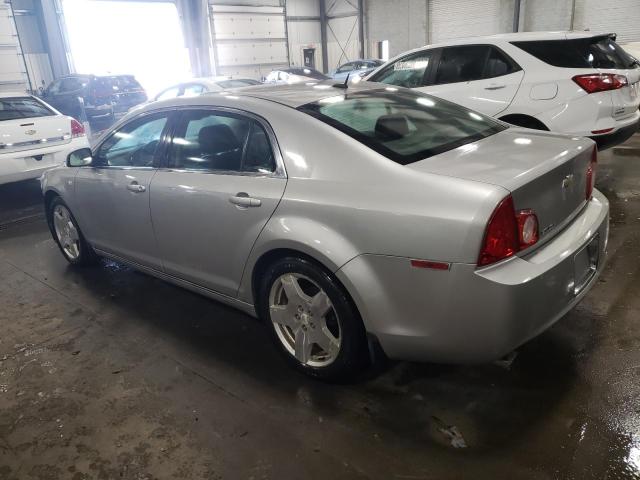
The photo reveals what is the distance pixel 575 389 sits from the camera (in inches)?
92.1

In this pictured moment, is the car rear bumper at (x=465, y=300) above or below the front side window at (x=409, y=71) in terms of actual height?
below

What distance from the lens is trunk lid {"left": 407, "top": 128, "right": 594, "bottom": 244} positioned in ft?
6.53

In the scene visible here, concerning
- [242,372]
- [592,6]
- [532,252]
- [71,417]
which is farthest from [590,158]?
[592,6]

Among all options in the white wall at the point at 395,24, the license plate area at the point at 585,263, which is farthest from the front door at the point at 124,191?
the white wall at the point at 395,24

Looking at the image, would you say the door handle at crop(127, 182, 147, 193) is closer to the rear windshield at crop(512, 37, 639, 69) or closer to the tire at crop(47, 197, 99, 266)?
the tire at crop(47, 197, 99, 266)

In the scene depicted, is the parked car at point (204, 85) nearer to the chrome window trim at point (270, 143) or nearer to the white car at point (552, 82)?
the white car at point (552, 82)

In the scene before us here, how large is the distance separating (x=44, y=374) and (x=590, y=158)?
313 cm

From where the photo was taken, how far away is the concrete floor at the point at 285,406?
2.04 m

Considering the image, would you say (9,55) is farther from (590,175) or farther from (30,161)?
(590,175)

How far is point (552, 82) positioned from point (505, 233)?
12.4 ft

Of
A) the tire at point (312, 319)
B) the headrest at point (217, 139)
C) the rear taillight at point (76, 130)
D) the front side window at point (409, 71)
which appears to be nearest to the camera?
the tire at point (312, 319)

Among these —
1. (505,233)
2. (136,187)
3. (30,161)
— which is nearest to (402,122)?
(505,233)

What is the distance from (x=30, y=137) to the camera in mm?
6570

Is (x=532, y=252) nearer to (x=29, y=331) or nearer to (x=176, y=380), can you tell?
(x=176, y=380)
